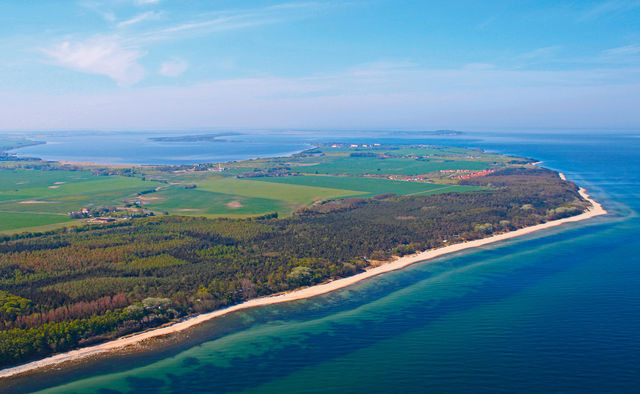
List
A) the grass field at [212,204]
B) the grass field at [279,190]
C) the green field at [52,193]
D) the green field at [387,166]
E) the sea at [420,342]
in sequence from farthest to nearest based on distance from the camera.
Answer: the green field at [387,166], the grass field at [279,190], the grass field at [212,204], the green field at [52,193], the sea at [420,342]

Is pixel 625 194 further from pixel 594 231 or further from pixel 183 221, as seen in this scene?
pixel 183 221

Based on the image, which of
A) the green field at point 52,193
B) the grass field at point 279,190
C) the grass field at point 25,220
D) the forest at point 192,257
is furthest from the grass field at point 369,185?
the grass field at point 25,220

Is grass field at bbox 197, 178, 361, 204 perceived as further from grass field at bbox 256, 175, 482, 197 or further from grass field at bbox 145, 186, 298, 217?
grass field at bbox 145, 186, 298, 217

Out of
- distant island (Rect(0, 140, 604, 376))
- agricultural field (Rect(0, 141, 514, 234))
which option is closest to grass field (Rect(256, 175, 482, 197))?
agricultural field (Rect(0, 141, 514, 234))

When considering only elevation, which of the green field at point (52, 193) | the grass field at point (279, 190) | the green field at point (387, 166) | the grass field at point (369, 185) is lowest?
the green field at point (387, 166)

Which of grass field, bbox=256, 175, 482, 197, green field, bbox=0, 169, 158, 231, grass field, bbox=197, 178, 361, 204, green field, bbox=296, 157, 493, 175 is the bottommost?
green field, bbox=296, 157, 493, 175

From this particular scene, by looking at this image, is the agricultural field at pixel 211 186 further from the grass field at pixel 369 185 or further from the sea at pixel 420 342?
the sea at pixel 420 342
